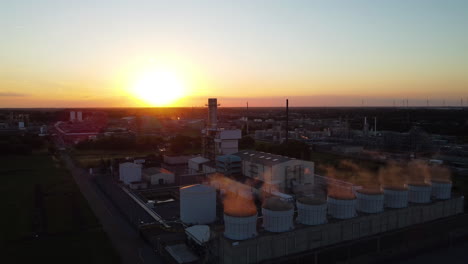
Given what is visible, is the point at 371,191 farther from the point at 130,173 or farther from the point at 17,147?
the point at 17,147

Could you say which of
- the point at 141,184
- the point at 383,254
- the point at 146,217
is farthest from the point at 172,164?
the point at 383,254

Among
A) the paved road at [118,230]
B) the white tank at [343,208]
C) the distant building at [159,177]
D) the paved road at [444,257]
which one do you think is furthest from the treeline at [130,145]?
the paved road at [444,257]

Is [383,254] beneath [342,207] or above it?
beneath

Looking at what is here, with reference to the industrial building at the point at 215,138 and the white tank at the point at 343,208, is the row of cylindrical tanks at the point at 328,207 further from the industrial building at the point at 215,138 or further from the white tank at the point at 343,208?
the industrial building at the point at 215,138

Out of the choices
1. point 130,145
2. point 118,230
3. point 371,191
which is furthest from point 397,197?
point 130,145

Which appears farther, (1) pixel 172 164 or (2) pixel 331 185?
(1) pixel 172 164

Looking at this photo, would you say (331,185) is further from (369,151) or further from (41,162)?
(41,162)

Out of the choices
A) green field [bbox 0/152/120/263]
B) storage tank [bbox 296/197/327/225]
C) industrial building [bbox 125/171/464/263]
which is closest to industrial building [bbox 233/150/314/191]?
industrial building [bbox 125/171/464/263]
